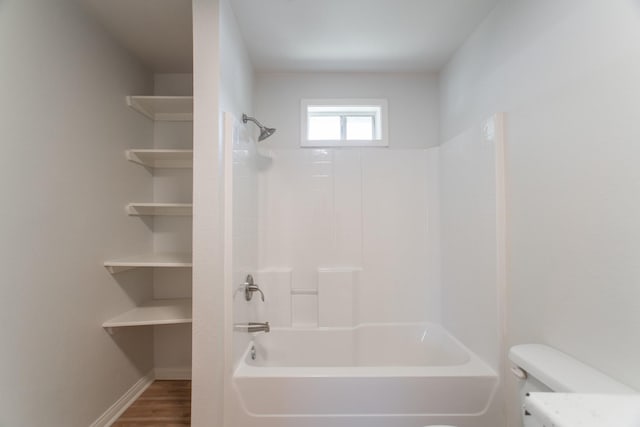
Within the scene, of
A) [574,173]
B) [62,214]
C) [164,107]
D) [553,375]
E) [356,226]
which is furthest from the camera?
[356,226]

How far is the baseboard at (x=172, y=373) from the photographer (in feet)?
7.51

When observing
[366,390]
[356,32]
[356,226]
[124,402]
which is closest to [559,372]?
[366,390]

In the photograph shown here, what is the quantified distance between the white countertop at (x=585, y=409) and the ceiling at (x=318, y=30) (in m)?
1.85

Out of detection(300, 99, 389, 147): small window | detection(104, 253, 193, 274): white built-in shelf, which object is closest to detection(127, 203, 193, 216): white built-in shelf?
detection(104, 253, 193, 274): white built-in shelf

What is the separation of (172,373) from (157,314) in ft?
2.33

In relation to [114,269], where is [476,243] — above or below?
above

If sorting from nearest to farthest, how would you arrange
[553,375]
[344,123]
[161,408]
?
[553,375], [161,408], [344,123]

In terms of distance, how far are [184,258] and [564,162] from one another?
2190mm

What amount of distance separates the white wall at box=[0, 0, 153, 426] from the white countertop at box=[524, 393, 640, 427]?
2.03m

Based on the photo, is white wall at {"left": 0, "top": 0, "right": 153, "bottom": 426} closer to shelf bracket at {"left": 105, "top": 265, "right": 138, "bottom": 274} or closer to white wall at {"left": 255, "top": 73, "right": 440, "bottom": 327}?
shelf bracket at {"left": 105, "top": 265, "right": 138, "bottom": 274}

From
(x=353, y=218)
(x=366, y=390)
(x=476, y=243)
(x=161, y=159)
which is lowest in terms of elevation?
(x=366, y=390)

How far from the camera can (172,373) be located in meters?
2.29

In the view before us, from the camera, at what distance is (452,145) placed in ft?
6.42

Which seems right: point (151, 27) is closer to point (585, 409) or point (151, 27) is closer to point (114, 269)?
point (114, 269)
